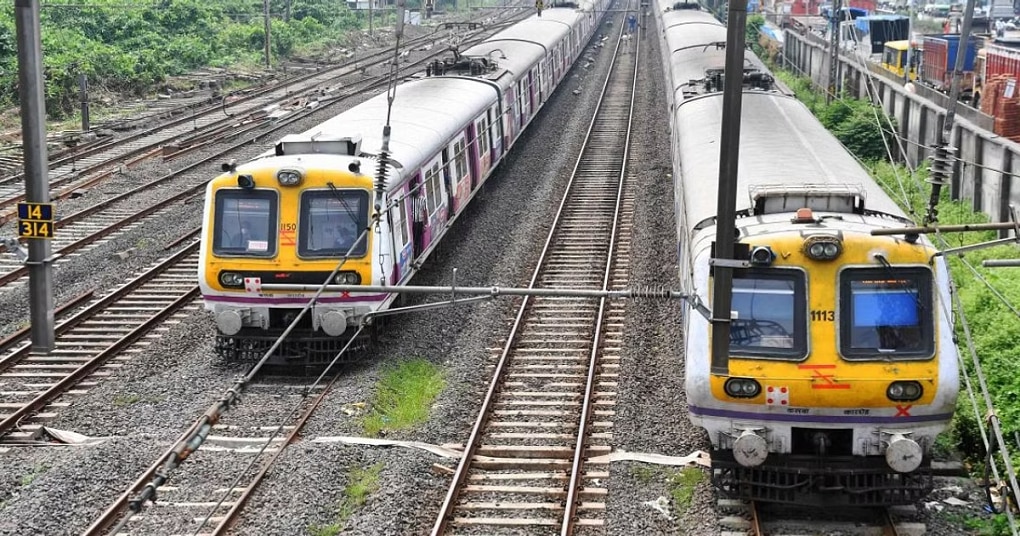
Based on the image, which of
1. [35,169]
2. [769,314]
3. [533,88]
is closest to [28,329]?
[35,169]

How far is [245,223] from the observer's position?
43.0 feet

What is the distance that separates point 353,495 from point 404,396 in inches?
108

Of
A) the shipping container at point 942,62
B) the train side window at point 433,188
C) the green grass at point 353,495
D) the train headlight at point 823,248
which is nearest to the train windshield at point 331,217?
the train side window at point 433,188

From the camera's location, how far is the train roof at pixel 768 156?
1037 centimetres

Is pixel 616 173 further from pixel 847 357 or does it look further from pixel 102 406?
pixel 847 357

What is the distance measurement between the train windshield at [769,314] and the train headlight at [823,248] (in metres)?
0.20

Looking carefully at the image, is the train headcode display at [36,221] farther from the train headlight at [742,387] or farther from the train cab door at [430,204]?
the train cab door at [430,204]

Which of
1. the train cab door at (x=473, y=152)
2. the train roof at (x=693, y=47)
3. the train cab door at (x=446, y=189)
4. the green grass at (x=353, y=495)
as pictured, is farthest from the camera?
the train roof at (x=693, y=47)

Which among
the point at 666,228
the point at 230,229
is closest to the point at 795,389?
the point at 230,229

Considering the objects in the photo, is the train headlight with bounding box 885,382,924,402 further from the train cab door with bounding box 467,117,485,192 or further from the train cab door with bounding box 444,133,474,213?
the train cab door with bounding box 467,117,485,192

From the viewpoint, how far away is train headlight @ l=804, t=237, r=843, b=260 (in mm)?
8633

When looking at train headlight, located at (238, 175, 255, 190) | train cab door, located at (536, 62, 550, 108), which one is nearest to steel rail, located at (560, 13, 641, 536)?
train headlight, located at (238, 175, 255, 190)

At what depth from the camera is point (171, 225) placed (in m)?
20.1

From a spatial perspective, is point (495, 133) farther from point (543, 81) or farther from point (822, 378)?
point (822, 378)
